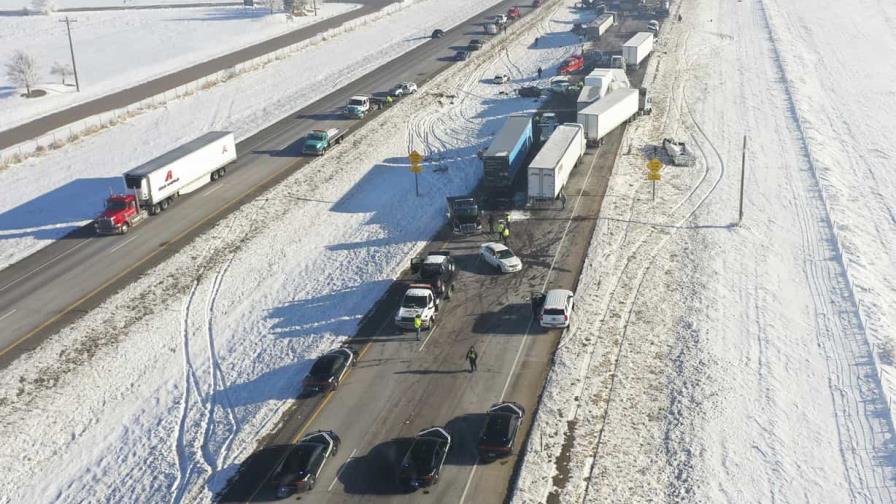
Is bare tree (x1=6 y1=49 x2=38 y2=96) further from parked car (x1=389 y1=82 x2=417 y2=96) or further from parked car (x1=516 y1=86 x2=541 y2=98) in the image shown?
parked car (x1=516 y1=86 x2=541 y2=98)

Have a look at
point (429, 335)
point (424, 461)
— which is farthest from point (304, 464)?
point (429, 335)

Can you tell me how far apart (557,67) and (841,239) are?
49836mm

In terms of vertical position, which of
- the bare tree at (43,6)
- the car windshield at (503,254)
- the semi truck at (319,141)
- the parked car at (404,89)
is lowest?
the car windshield at (503,254)

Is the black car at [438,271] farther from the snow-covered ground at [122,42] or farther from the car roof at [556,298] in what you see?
the snow-covered ground at [122,42]

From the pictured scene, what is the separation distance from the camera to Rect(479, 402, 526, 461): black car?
1248 inches

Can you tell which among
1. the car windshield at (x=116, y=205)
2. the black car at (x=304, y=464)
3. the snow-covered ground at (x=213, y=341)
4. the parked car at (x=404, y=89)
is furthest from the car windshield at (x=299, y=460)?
the parked car at (x=404, y=89)

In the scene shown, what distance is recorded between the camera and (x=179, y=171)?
58.6 meters

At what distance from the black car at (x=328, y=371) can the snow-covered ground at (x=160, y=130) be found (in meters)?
25.7

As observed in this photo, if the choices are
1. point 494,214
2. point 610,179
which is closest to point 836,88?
point 610,179

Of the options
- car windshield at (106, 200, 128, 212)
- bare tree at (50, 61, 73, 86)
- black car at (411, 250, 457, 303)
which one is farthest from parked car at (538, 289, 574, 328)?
bare tree at (50, 61, 73, 86)

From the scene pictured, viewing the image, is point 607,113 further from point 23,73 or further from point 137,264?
point 23,73

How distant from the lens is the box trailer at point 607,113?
67875mm

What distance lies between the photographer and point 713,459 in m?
33.0

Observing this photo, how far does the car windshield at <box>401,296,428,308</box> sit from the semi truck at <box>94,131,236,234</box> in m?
23.2
